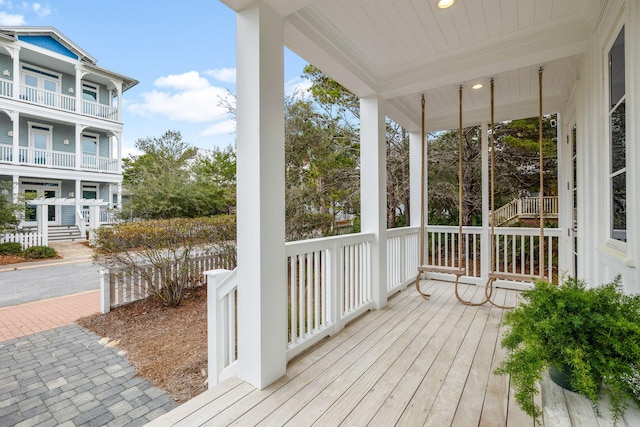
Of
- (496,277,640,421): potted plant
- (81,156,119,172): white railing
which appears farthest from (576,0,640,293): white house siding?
(81,156,119,172): white railing

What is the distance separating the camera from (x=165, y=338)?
3355 millimetres

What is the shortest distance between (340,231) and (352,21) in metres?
4.36

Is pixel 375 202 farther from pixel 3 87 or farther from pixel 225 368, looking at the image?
pixel 3 87

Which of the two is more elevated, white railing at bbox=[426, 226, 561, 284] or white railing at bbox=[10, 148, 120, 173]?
white railing at bbox=[10, 148, 120, 173]

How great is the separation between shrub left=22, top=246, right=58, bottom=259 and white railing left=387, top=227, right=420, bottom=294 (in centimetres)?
947

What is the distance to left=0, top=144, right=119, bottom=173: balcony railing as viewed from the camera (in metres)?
9.64

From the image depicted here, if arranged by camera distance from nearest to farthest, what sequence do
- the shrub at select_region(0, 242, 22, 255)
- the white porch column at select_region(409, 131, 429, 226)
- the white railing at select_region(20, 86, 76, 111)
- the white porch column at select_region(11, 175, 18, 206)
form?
the white porch column at select_region(409, 131, 429, 226) → the shrub at select_region(0, 242, 22, 255) → the white porch column at select_region(11, 175, 18, 206) → the white railing at select_region(20, 86, 76, 111)

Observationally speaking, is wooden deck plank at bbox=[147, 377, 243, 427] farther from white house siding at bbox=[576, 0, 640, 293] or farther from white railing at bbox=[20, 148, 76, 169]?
white railing at bbox=[20, 148, 76, 169]

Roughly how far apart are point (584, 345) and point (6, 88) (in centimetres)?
1468

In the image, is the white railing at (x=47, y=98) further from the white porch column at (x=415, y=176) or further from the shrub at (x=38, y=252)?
the white porch column at (x=415, y=176)

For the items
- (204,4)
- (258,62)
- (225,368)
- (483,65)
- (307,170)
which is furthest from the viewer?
(307,170)

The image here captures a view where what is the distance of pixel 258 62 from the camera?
5.82 feet

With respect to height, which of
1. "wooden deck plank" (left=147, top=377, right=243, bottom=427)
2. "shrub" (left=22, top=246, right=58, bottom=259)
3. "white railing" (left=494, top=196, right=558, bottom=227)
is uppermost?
"white railing" (left=494, top=196, right=558, bottom=227)

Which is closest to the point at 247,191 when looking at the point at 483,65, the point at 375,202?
the point at 375,202
